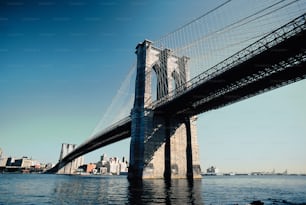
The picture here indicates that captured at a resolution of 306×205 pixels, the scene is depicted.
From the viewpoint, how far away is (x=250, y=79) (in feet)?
87.9

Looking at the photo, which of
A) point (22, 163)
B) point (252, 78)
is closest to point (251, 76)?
point (252, 78)

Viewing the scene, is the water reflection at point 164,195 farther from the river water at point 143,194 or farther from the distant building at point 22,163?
the distant building at point 22,163

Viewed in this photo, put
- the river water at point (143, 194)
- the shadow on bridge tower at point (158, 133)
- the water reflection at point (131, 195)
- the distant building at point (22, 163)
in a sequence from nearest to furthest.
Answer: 1. the water reflection at point (131, 195)
2. the river water at point (143, 194)
3. the shadow on bridge tower at point (158, 133)
4. the distant building at point (22, 163)

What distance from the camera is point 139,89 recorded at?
4191 centimetres

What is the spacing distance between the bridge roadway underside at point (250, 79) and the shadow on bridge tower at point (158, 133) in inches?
177

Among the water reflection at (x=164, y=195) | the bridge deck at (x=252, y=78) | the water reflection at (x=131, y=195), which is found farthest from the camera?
the bridge deck at (x=252, y=78)

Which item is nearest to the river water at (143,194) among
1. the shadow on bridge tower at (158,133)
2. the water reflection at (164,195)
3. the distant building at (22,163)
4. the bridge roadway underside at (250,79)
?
the water reflection at (164,195)

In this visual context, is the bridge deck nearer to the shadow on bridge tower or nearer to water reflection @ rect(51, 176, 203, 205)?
the shadow on bridge tower

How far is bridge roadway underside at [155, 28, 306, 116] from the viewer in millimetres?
20391

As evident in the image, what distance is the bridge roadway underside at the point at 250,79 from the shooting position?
20391 mm

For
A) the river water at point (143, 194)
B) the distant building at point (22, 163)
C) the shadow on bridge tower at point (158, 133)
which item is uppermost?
the shadow on bridge tower at point (158, 133)

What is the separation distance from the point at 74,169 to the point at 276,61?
135 meters

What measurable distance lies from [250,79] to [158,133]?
19102 millimetres

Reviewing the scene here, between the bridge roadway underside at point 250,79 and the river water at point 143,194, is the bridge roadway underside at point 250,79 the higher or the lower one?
the higher one
